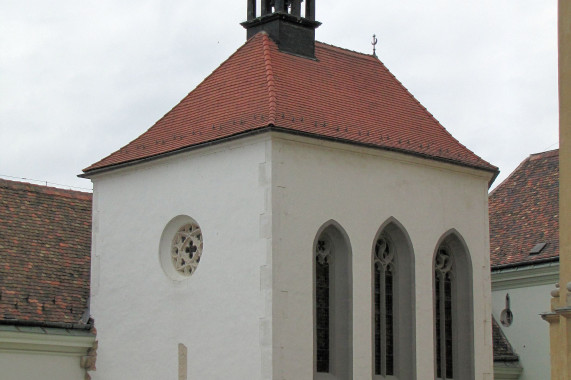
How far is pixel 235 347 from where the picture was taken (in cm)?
2619

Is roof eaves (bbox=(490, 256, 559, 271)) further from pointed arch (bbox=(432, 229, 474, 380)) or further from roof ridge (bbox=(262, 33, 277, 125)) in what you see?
roof ridge (bbox=(262, 33, 277, 125))

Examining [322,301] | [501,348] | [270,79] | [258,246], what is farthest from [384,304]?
[501,348]

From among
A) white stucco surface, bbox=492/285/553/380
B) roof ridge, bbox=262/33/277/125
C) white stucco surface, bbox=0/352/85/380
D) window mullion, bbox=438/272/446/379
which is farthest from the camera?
white stucco surface, bbox=492/285/553/380

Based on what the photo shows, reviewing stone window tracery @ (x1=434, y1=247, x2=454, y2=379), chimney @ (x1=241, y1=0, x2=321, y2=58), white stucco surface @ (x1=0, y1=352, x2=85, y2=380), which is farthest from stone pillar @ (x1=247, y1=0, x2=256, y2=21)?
white stucco surface @ (x1=0, y1=352, x2=85, y2=380)

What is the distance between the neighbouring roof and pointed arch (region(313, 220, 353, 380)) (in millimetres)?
7752

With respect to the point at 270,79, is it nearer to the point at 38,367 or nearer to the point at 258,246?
the point at 258,246

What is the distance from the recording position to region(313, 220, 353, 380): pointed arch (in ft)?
88.1

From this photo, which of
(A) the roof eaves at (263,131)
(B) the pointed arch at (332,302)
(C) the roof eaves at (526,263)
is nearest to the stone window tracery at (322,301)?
(B) the pointed arch at (332,302)

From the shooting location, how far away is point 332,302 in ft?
89.2

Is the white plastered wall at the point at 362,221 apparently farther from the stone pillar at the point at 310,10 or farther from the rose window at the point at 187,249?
the stone pillar at the point at 310,10

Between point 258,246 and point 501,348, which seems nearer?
point 258,246

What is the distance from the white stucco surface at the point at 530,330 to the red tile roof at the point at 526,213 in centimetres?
77

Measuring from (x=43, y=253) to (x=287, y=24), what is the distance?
6.90 metres

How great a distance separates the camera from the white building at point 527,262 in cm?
3341
